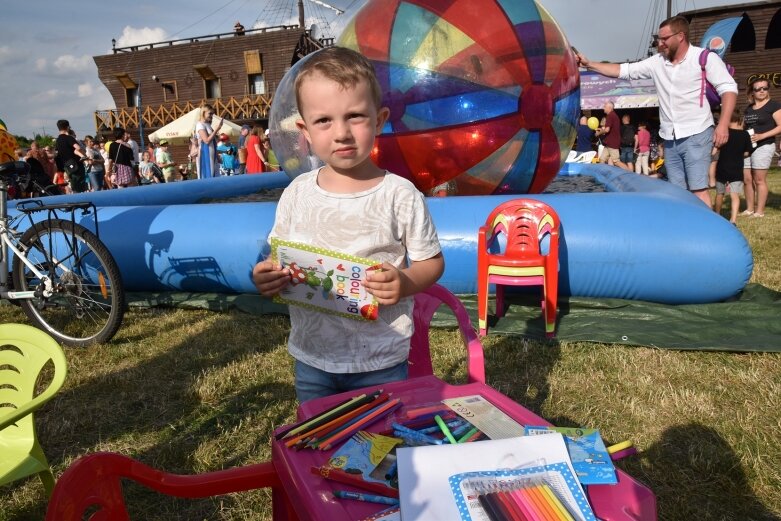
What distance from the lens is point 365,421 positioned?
133 centimetres

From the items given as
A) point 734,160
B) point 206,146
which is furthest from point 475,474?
point 206,146

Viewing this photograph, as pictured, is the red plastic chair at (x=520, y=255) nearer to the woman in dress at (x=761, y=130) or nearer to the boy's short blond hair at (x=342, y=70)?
the boy's short blond hair at (x=342, y=70)

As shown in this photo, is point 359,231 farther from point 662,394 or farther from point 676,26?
point 676,26

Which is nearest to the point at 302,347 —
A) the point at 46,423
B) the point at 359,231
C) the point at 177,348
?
the point at 359,231

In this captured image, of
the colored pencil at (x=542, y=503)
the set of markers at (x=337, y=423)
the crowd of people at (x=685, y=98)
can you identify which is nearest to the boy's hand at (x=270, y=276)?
the set of markers at (x=337, y=423)

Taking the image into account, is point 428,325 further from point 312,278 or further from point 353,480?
point 353,480

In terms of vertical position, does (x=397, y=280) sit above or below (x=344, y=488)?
above

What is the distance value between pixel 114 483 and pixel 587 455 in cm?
97

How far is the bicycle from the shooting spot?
3.78 meters

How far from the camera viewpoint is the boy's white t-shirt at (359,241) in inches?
63.2

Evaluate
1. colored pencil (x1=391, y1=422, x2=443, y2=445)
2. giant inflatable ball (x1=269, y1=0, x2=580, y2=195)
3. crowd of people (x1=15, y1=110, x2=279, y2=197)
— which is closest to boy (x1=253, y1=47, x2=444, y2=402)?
colored pencil (x1=391, y1=422, x2=443, y2=445)

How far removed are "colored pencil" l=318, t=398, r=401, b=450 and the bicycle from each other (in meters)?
2.97

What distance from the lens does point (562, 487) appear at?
3.41ft

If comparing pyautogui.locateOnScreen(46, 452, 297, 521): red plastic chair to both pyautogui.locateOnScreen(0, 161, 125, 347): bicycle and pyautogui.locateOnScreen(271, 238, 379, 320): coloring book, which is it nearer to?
pyautogui.locateOnScreen(271, 238, 379, 320): coloring book
